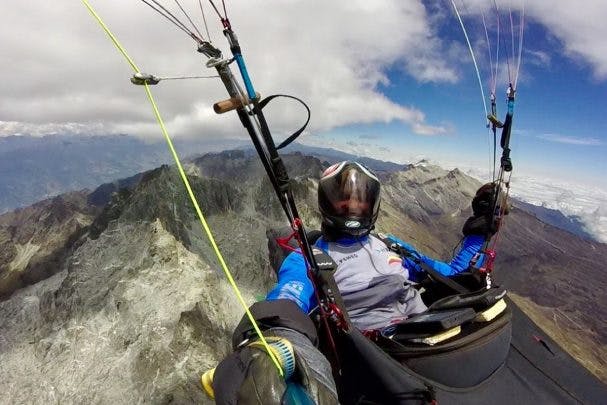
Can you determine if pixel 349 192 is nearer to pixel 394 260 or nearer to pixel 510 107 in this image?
pixel 394 260

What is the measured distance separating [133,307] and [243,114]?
75.8 metres

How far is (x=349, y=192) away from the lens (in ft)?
16.9

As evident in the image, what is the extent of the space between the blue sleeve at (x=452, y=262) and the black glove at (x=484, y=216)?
127 millimetres

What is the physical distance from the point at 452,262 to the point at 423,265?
1.49 m

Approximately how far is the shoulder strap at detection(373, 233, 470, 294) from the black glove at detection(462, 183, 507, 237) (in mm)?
1581

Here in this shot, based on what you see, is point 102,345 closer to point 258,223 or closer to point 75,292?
point 75,292

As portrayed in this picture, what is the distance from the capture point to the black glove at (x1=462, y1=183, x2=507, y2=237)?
6.66m

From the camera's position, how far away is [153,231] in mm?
77625

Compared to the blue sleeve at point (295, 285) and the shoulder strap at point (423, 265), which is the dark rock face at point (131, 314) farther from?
the blue sleeve at point (295, 285)

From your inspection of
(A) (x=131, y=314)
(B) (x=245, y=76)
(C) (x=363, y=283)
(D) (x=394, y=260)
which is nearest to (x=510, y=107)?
(D) (x=394, y=260)

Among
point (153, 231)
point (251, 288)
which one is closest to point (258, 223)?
point (251, 288)

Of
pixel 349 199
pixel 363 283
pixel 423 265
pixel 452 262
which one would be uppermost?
pixel 349 199

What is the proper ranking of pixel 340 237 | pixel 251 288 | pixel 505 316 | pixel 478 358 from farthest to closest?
pixel 251 288 → pixel 340 237 → pixel 505 316 → pixel 478 358

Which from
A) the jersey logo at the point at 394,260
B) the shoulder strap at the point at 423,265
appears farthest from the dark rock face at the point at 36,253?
the jersey logo at the point at 394,260
